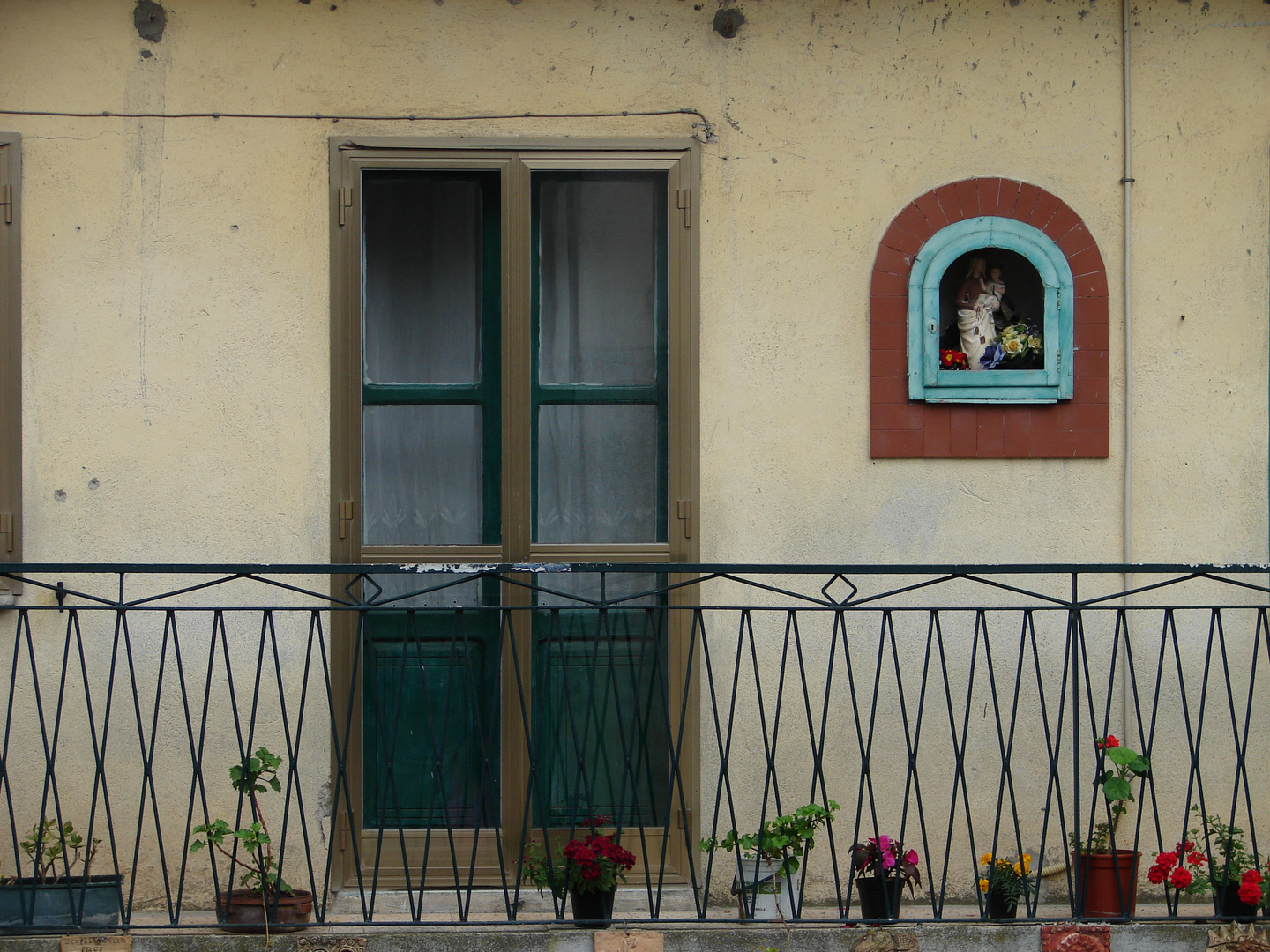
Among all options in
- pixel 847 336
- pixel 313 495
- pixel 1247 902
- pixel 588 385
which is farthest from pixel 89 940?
pixel 1247 902

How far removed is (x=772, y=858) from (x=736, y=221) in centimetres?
231

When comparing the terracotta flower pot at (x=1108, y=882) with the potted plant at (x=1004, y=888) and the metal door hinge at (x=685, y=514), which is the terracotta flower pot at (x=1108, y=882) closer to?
the potted plant at (x=1004, y=888)

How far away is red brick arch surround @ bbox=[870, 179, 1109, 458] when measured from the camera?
4594 millimetres

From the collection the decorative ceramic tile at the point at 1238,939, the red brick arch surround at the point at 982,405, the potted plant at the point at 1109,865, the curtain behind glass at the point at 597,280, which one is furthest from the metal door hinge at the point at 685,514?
the decorative ceramic tile at the point at 1238,939

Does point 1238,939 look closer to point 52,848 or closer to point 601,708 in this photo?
point 601,708

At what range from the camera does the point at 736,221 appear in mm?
4613

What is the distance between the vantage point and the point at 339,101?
4.57 m

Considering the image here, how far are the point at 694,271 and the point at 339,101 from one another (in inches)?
58.6

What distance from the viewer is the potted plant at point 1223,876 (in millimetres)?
3781

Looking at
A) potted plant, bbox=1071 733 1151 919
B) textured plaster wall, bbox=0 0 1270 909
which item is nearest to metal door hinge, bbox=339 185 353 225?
textured plaster wall, bbox=0 0 1270 909

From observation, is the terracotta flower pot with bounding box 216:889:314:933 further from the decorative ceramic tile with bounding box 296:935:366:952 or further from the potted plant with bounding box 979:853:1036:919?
the potted plant with bounding box 979:853:1036:919

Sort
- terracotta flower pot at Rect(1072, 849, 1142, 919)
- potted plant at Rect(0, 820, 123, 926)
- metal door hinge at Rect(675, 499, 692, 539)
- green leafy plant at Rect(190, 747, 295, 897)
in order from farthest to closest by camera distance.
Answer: metal door hinge at Rect(675, 499, 692, 539)
terracotta flower pot at Rect(1072, 849, 1142, 919)
potted plant at Rect(0, 820, 123, 926)
green leafy plant at Rect(190, 747, 295, 897)

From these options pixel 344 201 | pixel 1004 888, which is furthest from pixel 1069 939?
pixel 344 201

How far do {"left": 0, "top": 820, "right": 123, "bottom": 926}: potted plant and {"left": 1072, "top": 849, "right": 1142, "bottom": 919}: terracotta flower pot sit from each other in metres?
3.21
